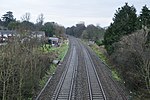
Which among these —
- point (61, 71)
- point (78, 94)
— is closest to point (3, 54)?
point (78, 94)

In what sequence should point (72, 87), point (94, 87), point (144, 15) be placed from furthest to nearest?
point (144, 15)
point (94, 87)
point (72, 87)

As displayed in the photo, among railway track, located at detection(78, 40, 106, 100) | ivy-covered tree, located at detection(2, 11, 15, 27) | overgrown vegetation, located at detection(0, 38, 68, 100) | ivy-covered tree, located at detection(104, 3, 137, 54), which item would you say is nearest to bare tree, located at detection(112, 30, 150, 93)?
railway track, located at detection(78, 40, 106, 100)

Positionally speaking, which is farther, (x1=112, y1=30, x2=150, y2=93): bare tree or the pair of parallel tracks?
(x1=112, y1=30, x2=150, y2=93): bare tree

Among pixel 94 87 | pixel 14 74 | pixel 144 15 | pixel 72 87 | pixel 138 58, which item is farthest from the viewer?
pixel 144 15

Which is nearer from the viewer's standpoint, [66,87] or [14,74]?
[14,74]

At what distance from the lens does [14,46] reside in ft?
67.5

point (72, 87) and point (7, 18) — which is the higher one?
point (7, 18)

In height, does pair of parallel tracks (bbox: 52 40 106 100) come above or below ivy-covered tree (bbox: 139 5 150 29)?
below

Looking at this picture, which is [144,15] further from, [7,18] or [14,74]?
[7,18]

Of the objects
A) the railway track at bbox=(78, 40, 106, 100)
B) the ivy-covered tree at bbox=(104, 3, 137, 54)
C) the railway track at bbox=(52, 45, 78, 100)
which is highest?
the ivy-covered tree at bbox=(104, 3, 137, 54)

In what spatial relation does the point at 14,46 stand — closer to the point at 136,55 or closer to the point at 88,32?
the point at 136,55

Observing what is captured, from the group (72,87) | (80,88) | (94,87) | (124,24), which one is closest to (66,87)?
(72,87)

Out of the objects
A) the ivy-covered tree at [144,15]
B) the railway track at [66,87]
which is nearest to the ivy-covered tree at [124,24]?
the ivy-covered tree at [144,15]

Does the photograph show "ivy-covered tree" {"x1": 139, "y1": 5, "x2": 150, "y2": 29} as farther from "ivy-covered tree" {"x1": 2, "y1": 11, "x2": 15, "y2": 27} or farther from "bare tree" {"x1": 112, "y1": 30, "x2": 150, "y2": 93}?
"ivy-covered tree" {"x1": 2, "y1": 11, "x2": 15, "y2": 27}
